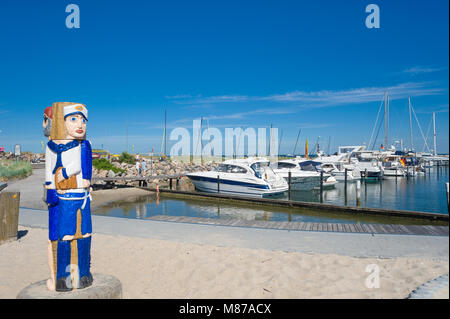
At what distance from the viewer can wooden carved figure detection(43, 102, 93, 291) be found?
4477mm

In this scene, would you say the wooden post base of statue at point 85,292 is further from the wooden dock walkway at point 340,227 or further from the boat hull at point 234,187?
the boat hull at point 234,187

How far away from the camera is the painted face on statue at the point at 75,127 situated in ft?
15.0

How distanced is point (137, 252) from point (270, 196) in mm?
14464

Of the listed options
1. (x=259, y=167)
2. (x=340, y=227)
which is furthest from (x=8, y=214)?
(x=259, y=167)

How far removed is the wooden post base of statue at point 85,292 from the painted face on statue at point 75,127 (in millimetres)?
2023

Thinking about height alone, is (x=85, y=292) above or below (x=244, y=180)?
below

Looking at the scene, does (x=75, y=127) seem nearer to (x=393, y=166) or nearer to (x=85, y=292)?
(x=85, y=292)

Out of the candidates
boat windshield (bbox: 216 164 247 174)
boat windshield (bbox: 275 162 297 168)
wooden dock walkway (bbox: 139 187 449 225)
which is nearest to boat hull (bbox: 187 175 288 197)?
boat windshield (bbox: 216 164 247 174)

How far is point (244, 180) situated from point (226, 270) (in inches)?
591

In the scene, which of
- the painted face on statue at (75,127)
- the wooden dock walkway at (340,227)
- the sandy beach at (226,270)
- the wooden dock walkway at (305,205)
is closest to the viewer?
the painted face on statue at (75,127)

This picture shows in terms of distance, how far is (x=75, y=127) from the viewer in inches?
181

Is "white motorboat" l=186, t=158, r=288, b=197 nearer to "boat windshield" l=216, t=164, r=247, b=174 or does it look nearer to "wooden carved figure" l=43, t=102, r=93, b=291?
"boat windshield" l=216, t=164, r=247, b=174

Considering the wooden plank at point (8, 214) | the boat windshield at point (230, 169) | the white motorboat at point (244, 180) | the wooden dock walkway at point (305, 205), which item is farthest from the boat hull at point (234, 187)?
the wooden plank at point (8, 214)
